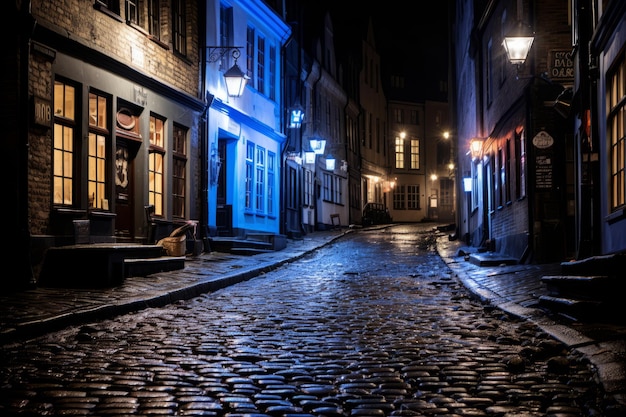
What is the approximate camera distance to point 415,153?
2456 inches

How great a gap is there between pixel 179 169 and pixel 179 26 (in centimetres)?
360

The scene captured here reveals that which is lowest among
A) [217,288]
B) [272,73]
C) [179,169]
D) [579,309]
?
[217,288]

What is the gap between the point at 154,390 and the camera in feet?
16.8

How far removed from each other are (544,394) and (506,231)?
1534 centimetres

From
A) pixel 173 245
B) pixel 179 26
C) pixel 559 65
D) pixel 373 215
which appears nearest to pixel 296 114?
pixel 179 26

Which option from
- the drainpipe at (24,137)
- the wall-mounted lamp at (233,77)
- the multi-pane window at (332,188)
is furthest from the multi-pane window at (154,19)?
the multi-pane window at (332,188)

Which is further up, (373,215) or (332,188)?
(332,188)

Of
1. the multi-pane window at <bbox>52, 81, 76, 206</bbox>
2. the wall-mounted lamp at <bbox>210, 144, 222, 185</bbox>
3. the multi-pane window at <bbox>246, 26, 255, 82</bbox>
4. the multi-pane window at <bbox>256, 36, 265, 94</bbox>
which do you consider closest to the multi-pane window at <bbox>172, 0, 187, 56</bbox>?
the wall-mounted lamp at <bbox>210, 144, 222, 185</bbox>

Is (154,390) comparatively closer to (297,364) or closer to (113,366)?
(113,366)

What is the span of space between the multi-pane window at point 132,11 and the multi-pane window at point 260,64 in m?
8.59

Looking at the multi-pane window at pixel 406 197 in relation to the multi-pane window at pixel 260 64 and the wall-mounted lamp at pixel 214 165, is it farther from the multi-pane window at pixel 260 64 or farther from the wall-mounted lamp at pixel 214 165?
the wall-mounted lamp at pixel 214 165

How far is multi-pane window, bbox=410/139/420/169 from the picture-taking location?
62081mm

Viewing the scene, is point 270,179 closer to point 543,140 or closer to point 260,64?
point 260,64

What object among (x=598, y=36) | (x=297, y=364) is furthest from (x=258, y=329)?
(x=598, y=36)
